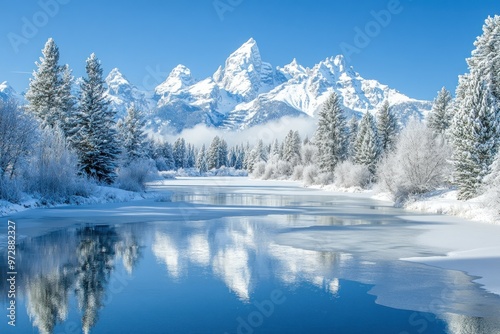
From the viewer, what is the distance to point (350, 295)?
379 inches

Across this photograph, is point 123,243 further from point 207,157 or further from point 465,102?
point 207,157

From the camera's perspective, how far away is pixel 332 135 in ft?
226

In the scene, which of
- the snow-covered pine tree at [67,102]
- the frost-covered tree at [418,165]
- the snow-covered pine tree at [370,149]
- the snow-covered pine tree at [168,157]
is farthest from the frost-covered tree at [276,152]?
the frost-covered tree at [418,165]

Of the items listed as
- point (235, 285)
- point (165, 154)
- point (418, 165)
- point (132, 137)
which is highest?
point (165, 154)

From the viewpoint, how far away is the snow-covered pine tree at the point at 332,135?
68.1m

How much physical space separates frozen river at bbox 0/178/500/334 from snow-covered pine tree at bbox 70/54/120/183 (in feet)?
73.2

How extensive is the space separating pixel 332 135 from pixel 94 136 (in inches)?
1588

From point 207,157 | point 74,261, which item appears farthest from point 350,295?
point 207,157

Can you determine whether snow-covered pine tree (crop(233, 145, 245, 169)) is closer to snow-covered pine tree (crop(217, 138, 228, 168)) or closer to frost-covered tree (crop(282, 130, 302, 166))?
snow-covered pine tree (crop(217, 138, 228, 168))

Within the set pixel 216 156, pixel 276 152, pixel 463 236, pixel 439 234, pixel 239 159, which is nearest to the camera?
pixel 463 236

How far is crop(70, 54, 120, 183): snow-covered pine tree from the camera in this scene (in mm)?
39875

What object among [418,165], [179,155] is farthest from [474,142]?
[179,155]

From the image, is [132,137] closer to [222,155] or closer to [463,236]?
[463,236]

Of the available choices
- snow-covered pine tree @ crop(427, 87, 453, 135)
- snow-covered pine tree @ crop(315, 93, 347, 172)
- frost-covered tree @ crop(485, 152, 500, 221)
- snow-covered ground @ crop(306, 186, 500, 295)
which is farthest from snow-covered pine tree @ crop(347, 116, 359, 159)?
frost-covered tree @ crop(485, 152, 500, 221)
